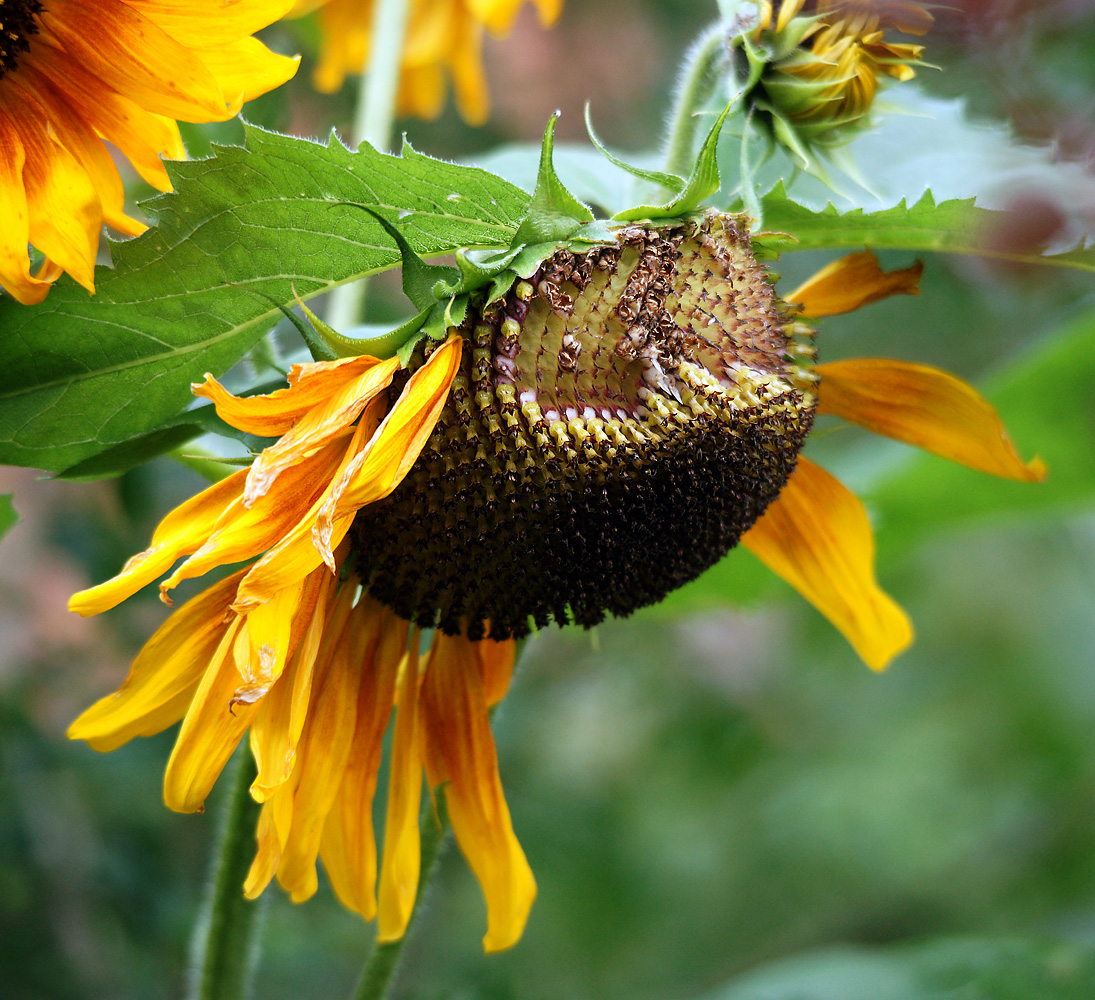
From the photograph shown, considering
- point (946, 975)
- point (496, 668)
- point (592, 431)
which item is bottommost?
point (946, 975)

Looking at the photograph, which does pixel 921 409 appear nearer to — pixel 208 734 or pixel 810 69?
pixel 810 69

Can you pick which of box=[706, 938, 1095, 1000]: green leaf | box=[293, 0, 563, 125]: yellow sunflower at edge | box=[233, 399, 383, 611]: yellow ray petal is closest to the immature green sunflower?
box=[233, 399, 383, 611]: yellow ray petal

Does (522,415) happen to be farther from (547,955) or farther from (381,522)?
(547,955)

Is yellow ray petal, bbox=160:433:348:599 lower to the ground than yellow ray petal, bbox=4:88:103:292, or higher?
lower

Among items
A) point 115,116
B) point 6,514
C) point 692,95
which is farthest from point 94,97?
point 692,95

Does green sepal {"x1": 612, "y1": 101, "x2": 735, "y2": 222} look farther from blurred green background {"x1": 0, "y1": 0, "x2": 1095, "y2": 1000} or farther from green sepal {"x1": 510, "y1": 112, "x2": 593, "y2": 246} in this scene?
blurred green background {"x1": 0, "y1": 0, "x2": 1095, "y2": 1000}

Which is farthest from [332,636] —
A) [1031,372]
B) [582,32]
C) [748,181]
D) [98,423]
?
[582,32]

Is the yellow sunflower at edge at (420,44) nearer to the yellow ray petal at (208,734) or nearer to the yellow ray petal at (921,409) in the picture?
the yellow ray petal at (921,409)
